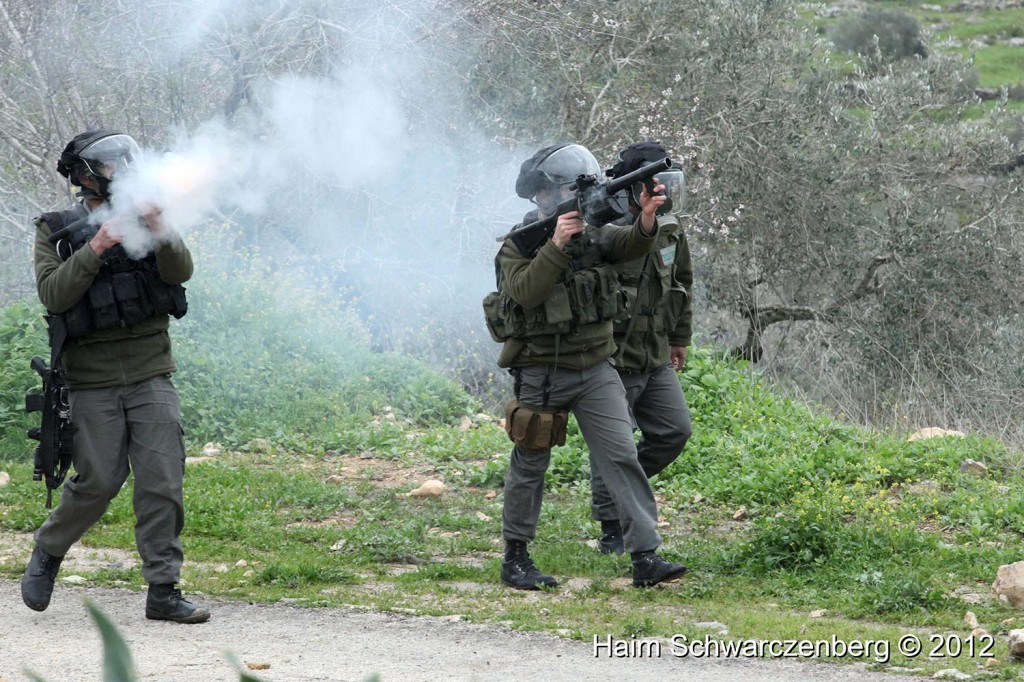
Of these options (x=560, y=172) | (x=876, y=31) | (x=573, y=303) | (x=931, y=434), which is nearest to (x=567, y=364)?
(x=573, y=303)

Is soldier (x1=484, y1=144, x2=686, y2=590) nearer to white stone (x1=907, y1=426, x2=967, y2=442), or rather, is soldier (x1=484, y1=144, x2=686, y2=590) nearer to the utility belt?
the utility belt

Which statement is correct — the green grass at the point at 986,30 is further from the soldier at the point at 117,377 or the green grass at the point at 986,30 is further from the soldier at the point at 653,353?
the soldier at the point at 117,377

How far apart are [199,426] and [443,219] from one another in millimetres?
4023

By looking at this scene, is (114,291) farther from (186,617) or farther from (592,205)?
(592,205)

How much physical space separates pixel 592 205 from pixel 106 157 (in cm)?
202

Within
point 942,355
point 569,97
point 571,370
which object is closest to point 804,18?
point 569,97

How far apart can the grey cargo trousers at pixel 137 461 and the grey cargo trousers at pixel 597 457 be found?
1524 mm

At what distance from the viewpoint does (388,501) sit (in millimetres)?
7312

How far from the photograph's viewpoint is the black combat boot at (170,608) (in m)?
4.96

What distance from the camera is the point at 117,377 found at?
16.2ft

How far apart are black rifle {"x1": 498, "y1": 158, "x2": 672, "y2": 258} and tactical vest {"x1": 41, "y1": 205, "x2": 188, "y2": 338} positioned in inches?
60.7

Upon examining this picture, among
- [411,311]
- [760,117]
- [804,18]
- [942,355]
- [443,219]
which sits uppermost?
[804,18]

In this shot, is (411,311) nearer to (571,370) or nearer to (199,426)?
(199,426)

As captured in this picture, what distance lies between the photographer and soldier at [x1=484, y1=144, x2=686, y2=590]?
530cm
